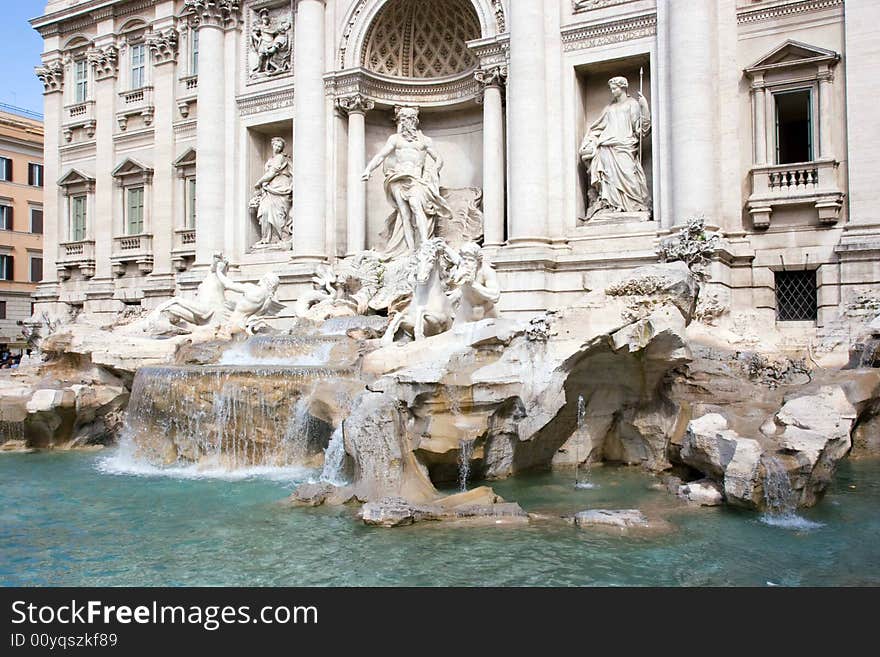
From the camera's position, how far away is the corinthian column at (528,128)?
1493 centimetres

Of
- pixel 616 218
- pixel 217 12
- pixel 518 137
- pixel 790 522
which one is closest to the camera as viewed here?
pixel 790 522

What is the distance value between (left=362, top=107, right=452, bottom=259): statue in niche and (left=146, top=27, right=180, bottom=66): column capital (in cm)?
829

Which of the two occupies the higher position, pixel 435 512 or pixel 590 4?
pixel 590 4

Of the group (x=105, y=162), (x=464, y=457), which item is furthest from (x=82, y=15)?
(x=464, y=457)

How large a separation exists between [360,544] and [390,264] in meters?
10.0

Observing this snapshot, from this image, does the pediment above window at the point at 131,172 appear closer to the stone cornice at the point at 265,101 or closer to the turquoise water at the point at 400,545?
the stone cornice at the point at 265,101

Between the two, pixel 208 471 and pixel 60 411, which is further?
pixel 60 411

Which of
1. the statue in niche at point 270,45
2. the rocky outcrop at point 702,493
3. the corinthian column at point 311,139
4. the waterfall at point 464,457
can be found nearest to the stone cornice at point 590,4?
the corinthian column at point 311,139

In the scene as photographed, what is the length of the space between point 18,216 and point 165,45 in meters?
19.7

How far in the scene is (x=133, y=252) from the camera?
73.6ft

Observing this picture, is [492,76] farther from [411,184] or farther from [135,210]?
[135,210]

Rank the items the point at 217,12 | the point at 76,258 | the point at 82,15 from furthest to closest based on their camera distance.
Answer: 1. the point at 76,258
2. the point at 82,15
3. the point at 217,12

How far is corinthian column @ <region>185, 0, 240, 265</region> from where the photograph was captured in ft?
65.0
